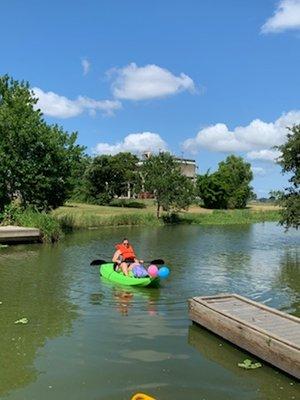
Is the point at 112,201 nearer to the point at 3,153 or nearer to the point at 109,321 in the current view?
the point at 3,153

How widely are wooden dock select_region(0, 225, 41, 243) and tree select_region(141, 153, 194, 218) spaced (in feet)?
73.7

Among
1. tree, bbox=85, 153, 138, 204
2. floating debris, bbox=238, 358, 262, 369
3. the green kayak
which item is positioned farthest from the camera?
tree, bbox=85, 153, 138, 204

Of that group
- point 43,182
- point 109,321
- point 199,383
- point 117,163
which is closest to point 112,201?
point 117,163

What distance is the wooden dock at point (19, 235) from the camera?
28.8 meters

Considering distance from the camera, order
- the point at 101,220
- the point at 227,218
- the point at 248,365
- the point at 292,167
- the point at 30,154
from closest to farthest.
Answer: the point at 248,365 < the point at 292,167 < the point at 30,154 < the point at 101,220 < the point at 227,218

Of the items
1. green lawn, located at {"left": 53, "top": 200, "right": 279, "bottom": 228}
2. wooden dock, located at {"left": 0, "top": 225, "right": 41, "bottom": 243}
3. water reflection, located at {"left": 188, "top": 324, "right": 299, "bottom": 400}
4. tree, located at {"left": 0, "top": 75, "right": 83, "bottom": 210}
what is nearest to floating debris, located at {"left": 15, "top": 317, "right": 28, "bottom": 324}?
water reflection, located at {"left": 188, "top": 324, "right": 299, "bottom": 400}

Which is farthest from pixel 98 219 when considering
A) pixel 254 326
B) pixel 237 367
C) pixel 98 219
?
pixel 237 367

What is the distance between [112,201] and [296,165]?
44289 millimetres

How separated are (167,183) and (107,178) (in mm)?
20354

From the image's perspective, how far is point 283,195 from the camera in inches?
1123

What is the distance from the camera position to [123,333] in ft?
38.0

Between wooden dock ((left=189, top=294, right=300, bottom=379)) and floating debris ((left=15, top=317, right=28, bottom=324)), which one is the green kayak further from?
floating debris ((left=15, top=317, right=28, bottom=324))

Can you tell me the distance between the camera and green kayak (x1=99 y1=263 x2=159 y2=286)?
1670cm

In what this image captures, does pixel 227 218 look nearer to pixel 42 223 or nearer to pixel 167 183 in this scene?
pixel 167 183
